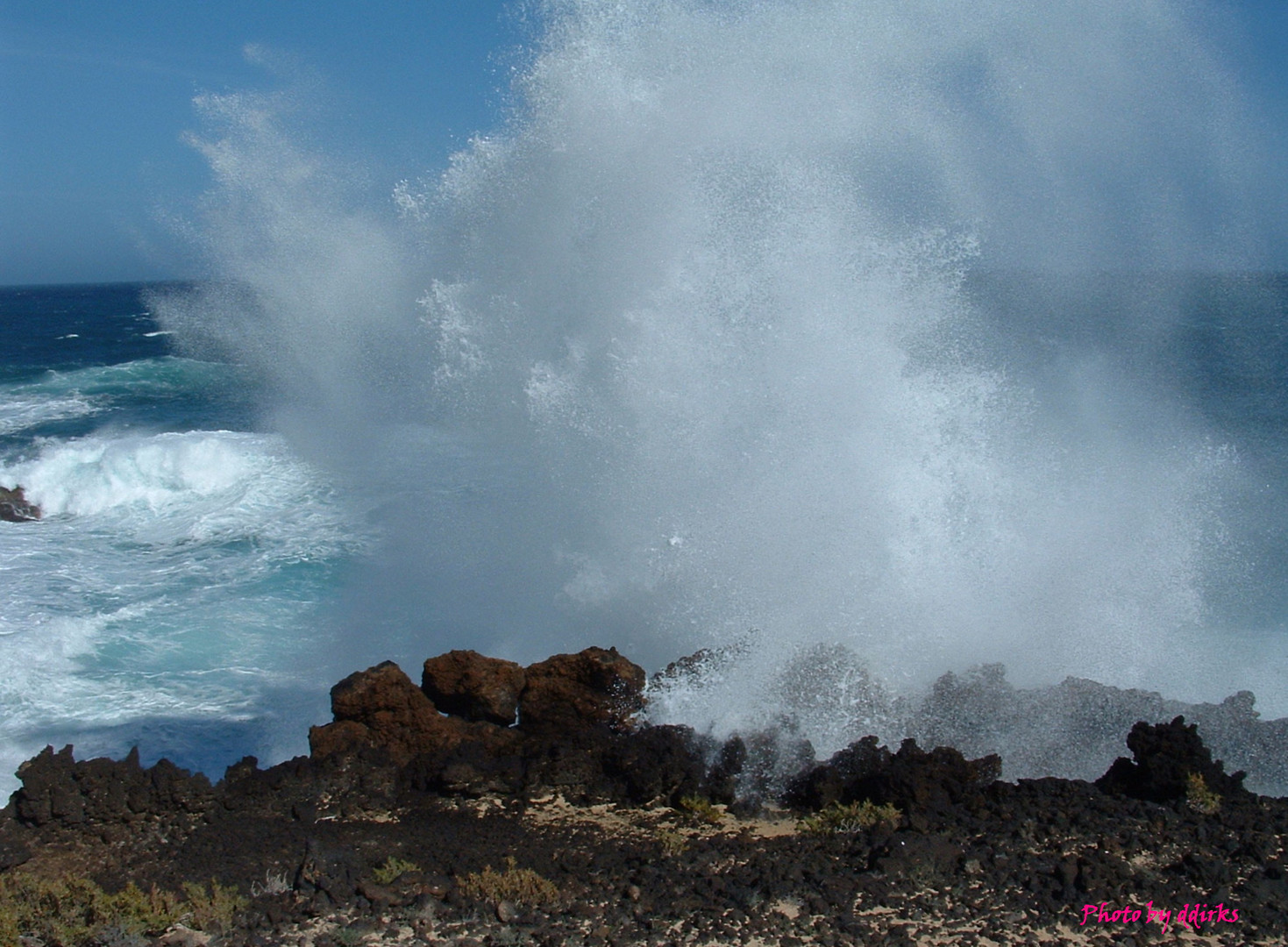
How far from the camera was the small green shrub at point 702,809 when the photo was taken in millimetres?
8023

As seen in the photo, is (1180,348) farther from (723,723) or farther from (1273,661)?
(723,723)

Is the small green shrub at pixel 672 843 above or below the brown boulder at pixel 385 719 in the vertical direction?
below

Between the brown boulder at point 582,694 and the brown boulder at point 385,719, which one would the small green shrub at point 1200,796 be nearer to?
the brown boulder at point 582,694

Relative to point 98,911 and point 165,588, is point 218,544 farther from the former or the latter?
point 98,911

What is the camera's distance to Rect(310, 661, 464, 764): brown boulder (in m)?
9.19

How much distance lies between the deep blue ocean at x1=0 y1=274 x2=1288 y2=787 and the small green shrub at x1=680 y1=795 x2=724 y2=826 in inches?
176

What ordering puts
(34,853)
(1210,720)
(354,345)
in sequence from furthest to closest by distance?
(354,345) < (1210,720) < (34,853)

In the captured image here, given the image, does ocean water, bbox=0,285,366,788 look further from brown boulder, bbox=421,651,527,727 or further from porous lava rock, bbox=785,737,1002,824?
porous lava rock, bbox=785,737,1002,824

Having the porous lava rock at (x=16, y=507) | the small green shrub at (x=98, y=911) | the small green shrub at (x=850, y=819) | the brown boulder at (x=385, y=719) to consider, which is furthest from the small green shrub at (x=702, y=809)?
the porous lava rock at (x=16, y=507)

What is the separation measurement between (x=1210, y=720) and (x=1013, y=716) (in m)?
1.72

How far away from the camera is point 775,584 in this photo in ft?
38.3

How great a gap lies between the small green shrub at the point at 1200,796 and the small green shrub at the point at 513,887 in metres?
4.70

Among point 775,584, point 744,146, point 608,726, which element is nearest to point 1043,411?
point 744,146

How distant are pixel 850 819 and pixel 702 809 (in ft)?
3.72
